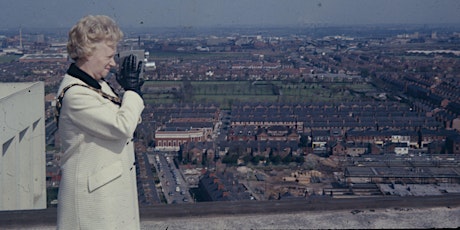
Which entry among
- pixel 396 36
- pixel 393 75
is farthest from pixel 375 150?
pixel 396 36

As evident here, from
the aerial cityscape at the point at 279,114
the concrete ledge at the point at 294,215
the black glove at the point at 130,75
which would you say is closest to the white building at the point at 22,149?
the aerial cityscape at the point at 279,114

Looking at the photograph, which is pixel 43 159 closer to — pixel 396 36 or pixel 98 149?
pixel 98 149

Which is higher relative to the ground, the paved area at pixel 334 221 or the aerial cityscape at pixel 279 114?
the paved area at pixel 334 221

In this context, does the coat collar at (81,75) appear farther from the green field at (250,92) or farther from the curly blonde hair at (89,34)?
the green field at (250,92)

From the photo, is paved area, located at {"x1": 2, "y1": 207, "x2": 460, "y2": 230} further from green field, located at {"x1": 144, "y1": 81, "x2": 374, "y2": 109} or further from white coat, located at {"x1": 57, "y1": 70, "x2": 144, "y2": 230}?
Result: green field, located at {"x1": 144, "y1": 81, "x2": 374, "y2": 109}

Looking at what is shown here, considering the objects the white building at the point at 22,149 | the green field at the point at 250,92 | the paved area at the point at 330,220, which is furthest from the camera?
the green field at the point at 250,92

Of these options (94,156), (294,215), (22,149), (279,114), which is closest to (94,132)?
(94,156)
